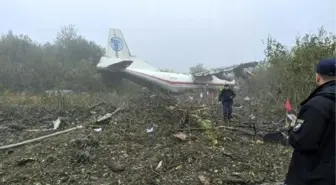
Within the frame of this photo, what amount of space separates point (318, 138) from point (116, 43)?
22.6 metres

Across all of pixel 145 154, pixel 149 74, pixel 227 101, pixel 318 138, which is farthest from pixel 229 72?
pixel 318 138

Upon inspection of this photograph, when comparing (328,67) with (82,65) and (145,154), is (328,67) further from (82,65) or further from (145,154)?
(82,65)

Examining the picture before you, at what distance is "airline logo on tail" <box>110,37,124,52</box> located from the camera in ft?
78.3

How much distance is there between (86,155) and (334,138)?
4384 millimetres

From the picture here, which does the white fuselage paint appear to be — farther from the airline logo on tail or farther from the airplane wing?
the airplane wing

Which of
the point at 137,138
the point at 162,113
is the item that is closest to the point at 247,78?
the point at 162,113

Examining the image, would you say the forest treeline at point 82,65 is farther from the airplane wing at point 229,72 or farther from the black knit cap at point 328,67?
the black knit cap at point 328,67

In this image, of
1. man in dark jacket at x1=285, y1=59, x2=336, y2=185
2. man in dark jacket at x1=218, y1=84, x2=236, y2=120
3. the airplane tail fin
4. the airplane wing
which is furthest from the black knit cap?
the airplane tail fin

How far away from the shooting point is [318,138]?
224cm

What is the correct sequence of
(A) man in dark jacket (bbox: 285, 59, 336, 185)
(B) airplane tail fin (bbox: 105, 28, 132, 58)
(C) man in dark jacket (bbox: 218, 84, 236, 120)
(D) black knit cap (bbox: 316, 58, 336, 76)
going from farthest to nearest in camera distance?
1. (B) airplane tail fin (bbox: 105, 28, 132, 58)
2. (C) man in dark jacket (bbox: 218, 84, 236, 120)
3. (D) black knit cap (bbox: 316, 58, 336, 76)
4. (A) man in dark jacket (bbox: 285, 59, 336, 185)

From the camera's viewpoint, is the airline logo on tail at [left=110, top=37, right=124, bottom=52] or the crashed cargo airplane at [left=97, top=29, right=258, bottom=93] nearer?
the crashed cargo airplane at [left=97, top=29, right=258, bottom=93]

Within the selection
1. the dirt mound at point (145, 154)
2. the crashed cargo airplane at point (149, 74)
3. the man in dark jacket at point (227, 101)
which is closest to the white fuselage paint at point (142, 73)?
the crashed cargo airplane at point (149, 74)

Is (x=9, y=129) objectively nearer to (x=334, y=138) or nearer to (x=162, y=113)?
(x=162, y=113)

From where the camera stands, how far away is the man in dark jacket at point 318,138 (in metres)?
2.24
